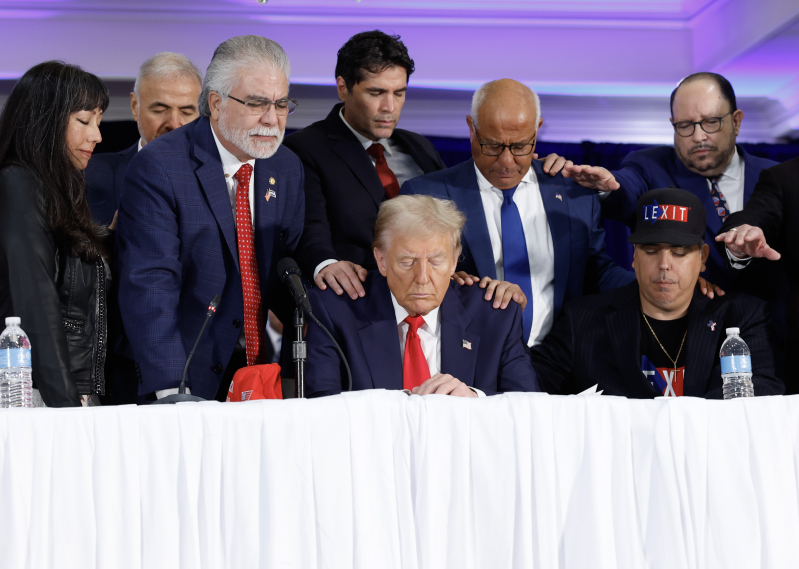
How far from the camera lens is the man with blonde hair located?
2377mm

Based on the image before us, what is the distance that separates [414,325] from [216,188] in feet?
2.30

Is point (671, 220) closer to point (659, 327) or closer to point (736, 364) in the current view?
point (659, 327)

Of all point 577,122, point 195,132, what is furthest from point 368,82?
point 577,122

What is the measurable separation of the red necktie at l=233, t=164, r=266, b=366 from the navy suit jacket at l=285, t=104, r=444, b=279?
0.28 m

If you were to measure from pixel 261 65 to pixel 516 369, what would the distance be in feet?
3.79

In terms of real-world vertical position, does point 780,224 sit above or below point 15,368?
above

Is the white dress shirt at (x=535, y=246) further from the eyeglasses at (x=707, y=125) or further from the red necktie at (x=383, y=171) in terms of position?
the eyeglasses at (x=707, y=125)

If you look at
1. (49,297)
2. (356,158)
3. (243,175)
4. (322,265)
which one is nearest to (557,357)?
(322,265)

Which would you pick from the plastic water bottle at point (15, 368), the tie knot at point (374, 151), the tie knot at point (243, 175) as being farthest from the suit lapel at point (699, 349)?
the plastic water bottle at point (15, 368)

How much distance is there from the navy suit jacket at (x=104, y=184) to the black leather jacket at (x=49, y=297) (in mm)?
598

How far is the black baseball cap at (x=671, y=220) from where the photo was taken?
275 cm

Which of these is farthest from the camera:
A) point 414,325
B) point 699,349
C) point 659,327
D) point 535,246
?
point 535,246

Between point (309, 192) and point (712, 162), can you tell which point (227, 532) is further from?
point (712, 162)

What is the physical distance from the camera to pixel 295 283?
2.01 m
